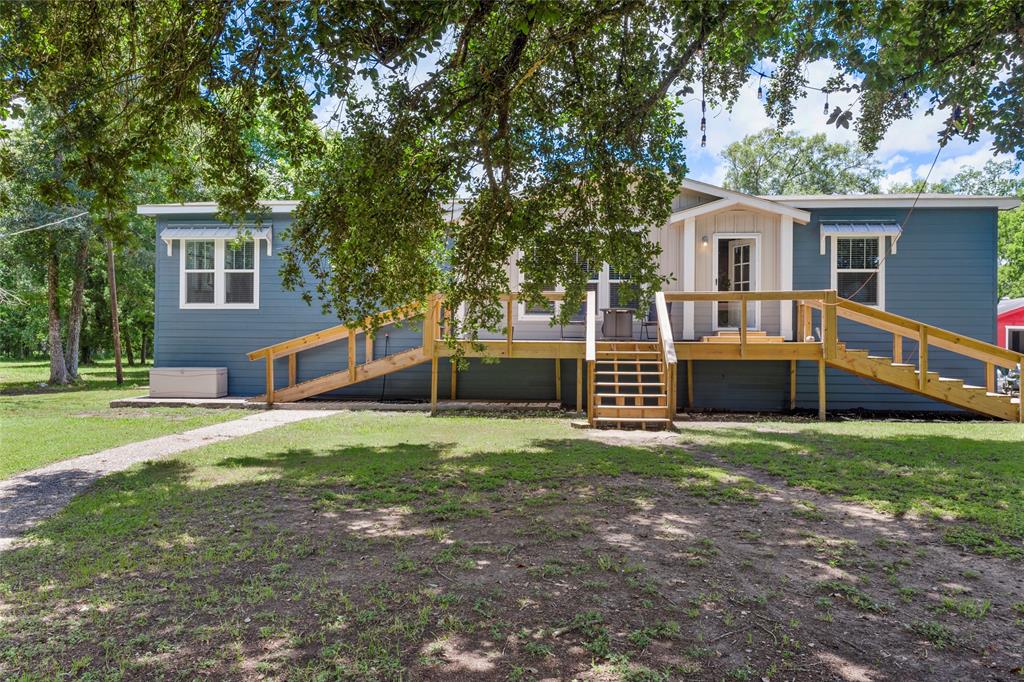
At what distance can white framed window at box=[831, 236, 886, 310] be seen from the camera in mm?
11211

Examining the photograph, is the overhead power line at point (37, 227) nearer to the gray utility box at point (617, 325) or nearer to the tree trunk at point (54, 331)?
the tree trunk at point (54, 331)

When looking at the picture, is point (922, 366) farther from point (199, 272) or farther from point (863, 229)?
point (199, 272)

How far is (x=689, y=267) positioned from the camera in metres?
11.1

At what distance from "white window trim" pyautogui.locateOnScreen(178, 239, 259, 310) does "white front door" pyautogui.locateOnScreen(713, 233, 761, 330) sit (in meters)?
8.74

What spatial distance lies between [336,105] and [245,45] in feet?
3.27

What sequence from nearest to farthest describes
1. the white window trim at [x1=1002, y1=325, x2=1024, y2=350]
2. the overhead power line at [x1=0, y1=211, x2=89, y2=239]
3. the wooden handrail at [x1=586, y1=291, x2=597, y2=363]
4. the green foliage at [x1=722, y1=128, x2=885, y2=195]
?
the wooden handrail at [x1=586, y1=291, x2=597, y2=363], the overhead power line at [x1=0, y1=211, x2=89, y2=239], the white window trim at [x1=1002, y1=325, x2=1024, y2=350], the green foliage at [x1=722, y1=128, x2=885, y2=195]

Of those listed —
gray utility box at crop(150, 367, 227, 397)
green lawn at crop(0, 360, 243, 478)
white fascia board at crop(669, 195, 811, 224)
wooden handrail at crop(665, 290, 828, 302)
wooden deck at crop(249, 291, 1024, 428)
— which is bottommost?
green lawn at crop(0, 360, 243, 478)

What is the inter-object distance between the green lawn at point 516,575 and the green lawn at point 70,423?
5.26 feet

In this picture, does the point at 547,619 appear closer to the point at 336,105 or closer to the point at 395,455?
the point at 395,455

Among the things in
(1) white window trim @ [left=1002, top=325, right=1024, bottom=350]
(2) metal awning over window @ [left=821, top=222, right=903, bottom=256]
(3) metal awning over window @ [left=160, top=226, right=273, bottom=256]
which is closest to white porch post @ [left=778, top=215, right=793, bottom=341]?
(2) metal awning over window @ [left=821, top=222, right=903, bottom=256]

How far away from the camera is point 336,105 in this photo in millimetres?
6000

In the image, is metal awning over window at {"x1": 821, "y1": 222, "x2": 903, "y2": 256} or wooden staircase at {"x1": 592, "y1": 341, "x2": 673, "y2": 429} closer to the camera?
wooden staircase at {"x1": 592, "y1": 341, "x2": 673, "y2": 429}

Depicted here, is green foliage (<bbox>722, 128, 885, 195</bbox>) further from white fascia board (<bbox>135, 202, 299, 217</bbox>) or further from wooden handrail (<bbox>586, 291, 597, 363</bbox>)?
white fascia board (<bbox>135, 202, 299, 217</bbox>)

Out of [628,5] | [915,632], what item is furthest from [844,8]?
[915,632]
